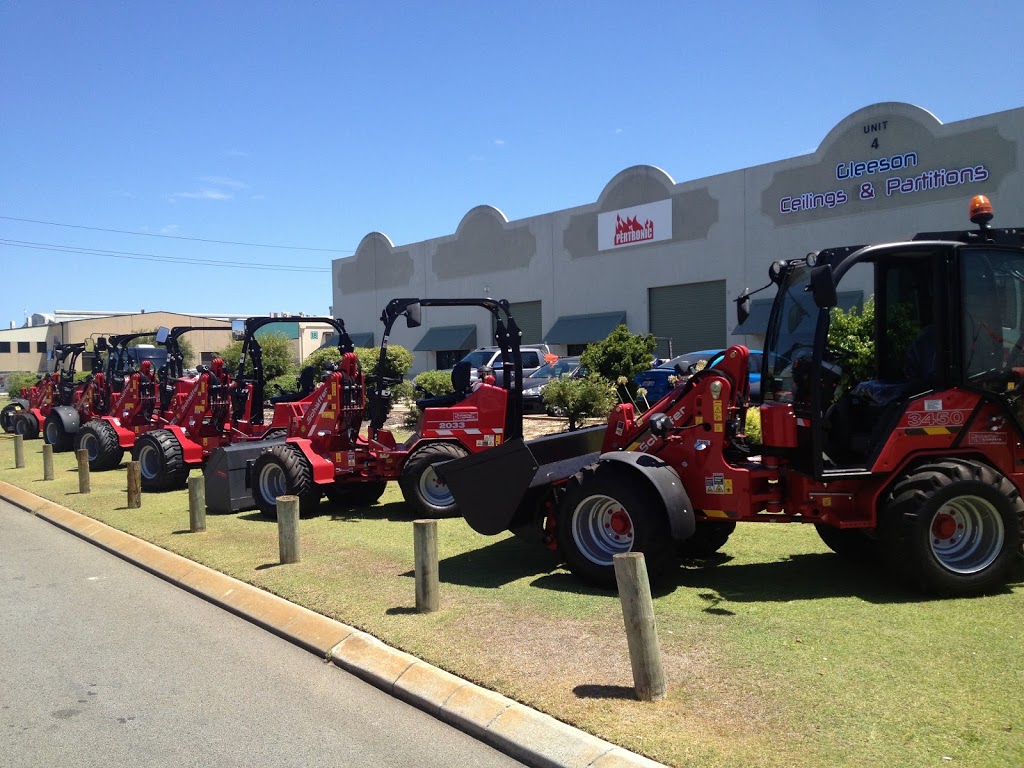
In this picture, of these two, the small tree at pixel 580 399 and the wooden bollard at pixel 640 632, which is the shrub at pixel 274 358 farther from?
the wooden bollard at pixel 640 632

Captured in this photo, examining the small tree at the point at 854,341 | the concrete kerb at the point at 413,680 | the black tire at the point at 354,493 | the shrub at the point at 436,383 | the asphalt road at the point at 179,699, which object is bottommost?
the asphalt road at the point at 179,699

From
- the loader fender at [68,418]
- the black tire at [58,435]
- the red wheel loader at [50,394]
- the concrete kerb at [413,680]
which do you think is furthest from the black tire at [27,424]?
the concrete kerb at [413,680]

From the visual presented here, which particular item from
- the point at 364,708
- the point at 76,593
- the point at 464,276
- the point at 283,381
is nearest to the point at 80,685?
the point at 364,708

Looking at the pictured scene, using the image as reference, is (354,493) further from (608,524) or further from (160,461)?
(608,524)

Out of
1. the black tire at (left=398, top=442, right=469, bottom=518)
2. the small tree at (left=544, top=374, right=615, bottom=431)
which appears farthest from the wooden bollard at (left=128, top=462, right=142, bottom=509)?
the small tree at (left=544, top=374, right=615, bottom=431)

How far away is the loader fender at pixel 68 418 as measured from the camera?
20062 mm

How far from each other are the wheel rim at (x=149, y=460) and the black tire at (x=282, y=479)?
3473 millimetres

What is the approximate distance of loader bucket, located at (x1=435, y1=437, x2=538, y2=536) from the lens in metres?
7.45

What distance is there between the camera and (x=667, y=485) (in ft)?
21.8

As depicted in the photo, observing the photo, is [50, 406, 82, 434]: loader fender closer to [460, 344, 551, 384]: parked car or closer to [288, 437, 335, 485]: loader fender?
[460, 344, 551, 384]: parked car

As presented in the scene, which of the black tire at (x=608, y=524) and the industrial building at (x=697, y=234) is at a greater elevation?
the industrial building at (x=697, y=234)

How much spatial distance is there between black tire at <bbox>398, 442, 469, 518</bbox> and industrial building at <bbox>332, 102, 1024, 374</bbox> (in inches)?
474

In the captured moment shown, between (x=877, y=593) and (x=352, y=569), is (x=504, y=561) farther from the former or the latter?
(x=877, y=593)

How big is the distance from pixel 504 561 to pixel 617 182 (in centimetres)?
2879
